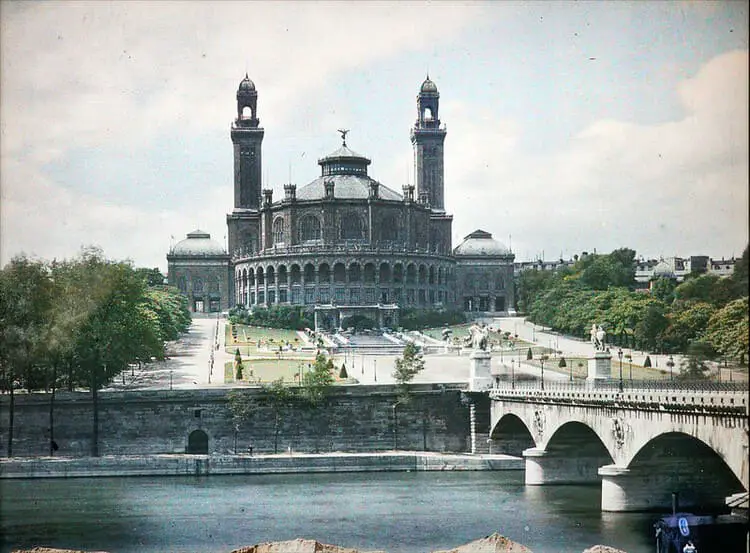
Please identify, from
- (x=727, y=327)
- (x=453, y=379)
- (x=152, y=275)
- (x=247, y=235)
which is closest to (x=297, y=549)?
(x=727, y=327)

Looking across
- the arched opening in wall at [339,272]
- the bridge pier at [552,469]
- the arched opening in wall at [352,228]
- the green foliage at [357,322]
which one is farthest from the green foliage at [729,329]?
the arched opening in wall at [352,228]

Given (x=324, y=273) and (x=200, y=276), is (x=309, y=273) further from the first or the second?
(x=200, y=276)

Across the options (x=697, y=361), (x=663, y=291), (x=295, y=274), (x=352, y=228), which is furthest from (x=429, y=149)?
(x=697, y=361)

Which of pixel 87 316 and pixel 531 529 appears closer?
pixel 531 529

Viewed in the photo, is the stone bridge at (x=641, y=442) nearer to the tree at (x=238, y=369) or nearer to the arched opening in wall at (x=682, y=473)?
the arched opening in wall at (x=682, y=473)

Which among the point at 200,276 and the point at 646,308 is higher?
the point at 200,276

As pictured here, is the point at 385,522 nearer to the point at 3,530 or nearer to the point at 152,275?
the point at 3,530

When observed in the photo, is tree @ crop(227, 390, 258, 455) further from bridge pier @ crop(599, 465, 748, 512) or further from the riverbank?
bridge pier @ crop(599, 465, 748, 512)
